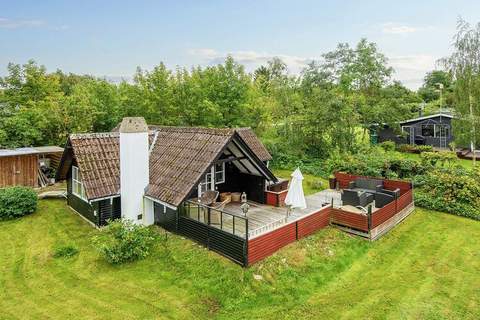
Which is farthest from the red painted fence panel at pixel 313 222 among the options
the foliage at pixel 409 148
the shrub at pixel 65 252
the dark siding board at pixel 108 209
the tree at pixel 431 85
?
the tree at pixel 431 85

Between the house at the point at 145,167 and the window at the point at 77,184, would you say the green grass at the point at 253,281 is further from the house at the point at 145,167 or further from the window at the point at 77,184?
the window at the point at 77,184

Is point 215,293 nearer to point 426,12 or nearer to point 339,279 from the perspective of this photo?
point 339,279

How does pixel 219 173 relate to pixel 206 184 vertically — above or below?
above

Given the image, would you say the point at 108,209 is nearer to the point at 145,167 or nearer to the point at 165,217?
the point at 145,167

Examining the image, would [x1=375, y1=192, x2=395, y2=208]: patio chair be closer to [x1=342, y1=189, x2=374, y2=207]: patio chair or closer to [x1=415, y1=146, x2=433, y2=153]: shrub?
[x1=342, y1=189, x2=374, y2=207]: patio chair

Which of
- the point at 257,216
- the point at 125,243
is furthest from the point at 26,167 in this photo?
the point at 257,216

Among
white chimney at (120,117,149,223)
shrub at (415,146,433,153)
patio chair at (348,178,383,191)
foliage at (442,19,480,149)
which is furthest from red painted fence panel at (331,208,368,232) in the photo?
shrub at (415,146,433,153)
